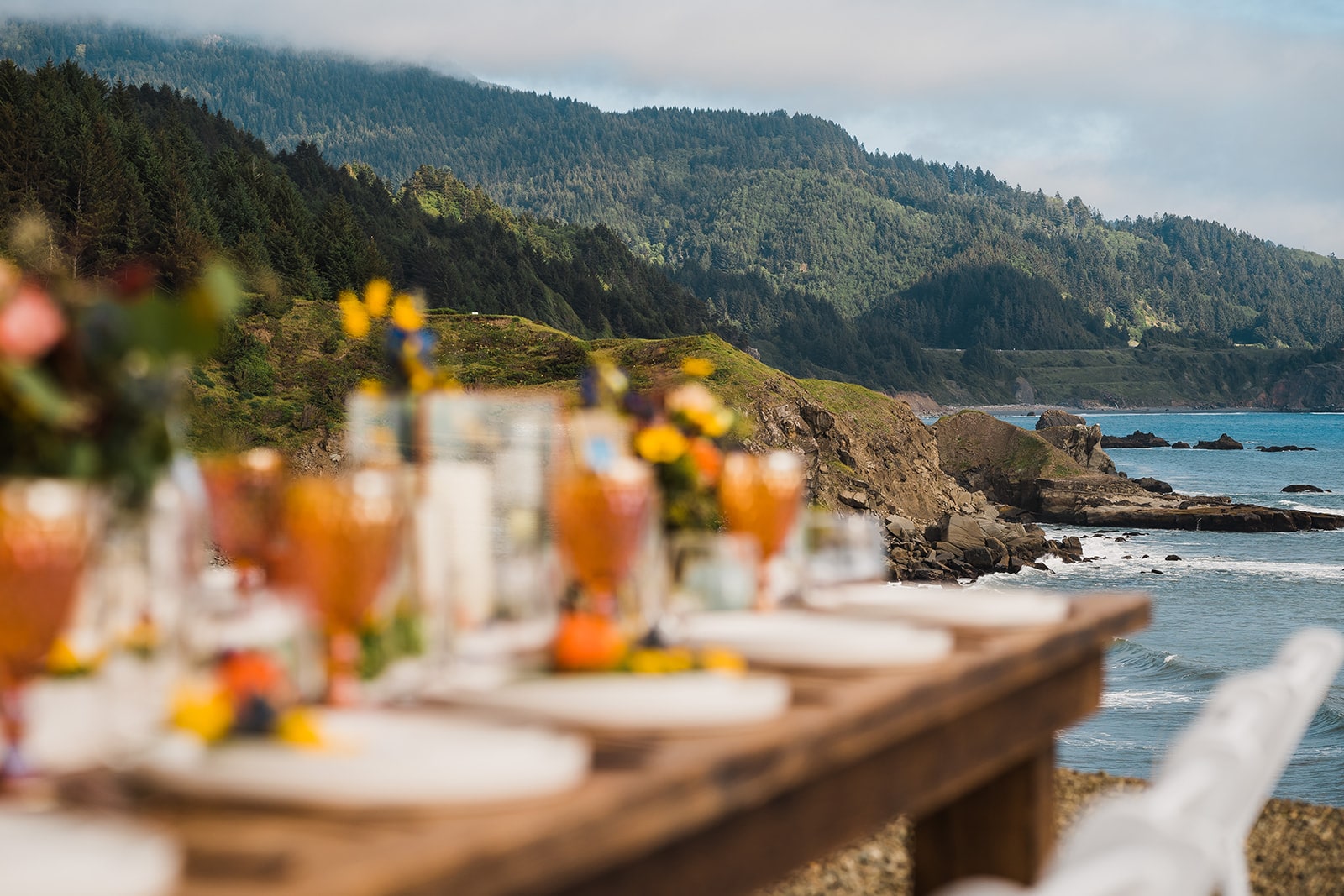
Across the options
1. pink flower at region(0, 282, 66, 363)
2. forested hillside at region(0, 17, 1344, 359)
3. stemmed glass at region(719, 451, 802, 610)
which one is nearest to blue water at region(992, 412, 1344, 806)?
stemmed glass at region(719, 451, 802, 610)

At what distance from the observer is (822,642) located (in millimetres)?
2217

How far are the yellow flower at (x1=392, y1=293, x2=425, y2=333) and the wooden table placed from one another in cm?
86

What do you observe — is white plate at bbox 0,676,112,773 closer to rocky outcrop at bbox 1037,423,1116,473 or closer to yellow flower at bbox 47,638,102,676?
yellow flower at bbox 47,638,102,676

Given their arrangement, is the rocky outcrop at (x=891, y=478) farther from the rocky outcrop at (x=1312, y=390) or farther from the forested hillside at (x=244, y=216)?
the rocky outcrop at (x=1312, y=390)

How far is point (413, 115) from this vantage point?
192m

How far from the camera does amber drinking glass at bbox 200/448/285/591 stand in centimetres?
202

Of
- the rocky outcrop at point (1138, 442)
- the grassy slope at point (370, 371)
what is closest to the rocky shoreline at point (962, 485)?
the grassy slope at point (370, 371)

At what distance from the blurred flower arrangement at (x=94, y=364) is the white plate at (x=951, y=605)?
173 cm

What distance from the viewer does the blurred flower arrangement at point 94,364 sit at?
1.25 metres

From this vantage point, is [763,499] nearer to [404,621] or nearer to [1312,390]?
[404,621]

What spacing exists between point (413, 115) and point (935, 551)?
569 feet

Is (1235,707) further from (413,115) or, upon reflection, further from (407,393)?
(413,115)

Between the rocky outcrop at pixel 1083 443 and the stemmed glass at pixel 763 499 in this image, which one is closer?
the stemmed glass at pixel 763 499

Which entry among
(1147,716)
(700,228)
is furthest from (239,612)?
(700,228)
